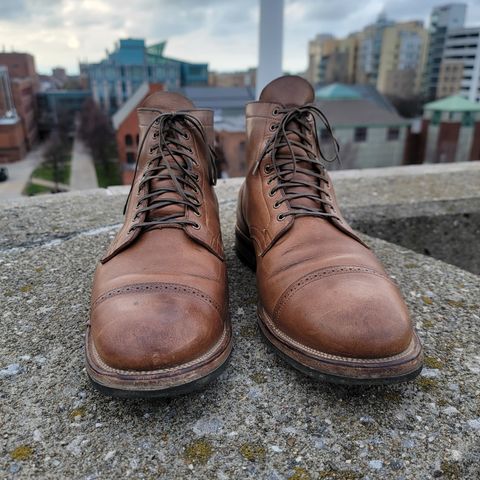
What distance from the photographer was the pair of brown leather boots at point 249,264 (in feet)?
2.36

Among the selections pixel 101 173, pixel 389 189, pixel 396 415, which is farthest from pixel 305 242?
pixel 101 173

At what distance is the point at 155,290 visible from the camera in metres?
0.79

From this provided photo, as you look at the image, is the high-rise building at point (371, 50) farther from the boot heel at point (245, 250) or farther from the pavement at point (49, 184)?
the boot heel at point (245, 250)

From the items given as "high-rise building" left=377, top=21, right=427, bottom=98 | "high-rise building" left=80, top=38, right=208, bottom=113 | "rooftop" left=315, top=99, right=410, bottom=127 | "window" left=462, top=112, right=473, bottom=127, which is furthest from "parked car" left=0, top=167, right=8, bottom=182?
"high-rise building" left=377, top=21, right=427, bottom=98

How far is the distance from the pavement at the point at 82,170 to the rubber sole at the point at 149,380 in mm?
15072

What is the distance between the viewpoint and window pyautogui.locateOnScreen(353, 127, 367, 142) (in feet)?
48.8

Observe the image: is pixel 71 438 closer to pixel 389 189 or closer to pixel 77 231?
pixel 77 231

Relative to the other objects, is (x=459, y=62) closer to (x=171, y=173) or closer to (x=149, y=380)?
(x=171, y=173)

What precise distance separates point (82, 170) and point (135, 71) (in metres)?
5.54

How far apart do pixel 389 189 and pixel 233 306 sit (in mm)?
1366

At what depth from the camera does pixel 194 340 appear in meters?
0.73

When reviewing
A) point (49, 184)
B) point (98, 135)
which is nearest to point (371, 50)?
point (98, 135)

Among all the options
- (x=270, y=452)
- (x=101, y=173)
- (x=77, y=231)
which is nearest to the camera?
(x=270, y=452)

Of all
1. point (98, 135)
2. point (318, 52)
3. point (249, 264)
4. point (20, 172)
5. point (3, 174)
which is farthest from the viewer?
point (318, 52)
